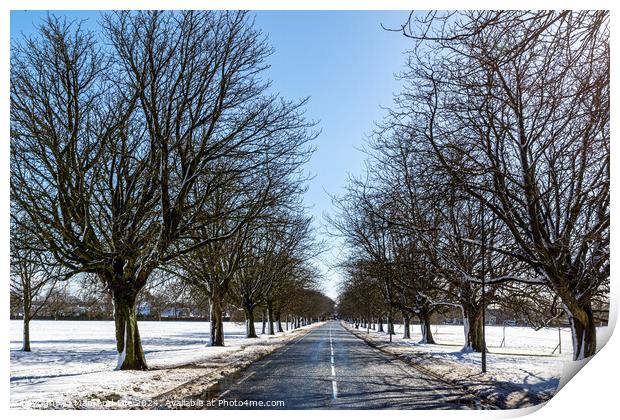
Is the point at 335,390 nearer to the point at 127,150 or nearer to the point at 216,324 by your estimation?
the point at 127,150

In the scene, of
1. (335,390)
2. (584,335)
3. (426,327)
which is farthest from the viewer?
(426,327)

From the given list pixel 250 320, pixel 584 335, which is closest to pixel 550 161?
pixel 584 335

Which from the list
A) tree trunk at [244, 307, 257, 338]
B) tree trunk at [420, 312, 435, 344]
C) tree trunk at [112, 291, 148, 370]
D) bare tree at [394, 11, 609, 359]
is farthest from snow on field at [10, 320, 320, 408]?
tree trunk at [420, 312, 435, 344]

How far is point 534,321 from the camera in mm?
15680

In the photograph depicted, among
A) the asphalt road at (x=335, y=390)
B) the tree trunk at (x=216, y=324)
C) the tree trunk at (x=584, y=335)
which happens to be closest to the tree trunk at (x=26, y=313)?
the asphalt road at (x=335, y=390)

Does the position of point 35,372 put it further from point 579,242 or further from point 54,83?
point 579,242

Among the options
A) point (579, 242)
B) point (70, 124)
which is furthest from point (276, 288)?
point (579, 242)

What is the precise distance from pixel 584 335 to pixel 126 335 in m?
10.7

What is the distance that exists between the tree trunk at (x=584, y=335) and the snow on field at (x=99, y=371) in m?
7.40

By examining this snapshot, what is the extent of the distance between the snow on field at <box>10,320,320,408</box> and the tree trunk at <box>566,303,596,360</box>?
24.3 ft

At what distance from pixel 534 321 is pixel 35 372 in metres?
13.0

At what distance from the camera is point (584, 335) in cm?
1183
